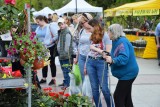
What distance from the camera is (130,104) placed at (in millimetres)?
6000

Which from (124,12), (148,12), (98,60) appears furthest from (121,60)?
(124,12)

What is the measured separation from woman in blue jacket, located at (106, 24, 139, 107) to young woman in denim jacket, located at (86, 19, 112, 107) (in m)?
0.54

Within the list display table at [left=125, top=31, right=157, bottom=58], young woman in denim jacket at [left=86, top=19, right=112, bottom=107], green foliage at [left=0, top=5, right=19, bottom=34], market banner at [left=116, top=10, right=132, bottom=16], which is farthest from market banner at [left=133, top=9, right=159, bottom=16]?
green foliage at [left=0, top=5, right=19, bottom=34]

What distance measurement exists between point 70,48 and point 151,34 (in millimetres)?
8033

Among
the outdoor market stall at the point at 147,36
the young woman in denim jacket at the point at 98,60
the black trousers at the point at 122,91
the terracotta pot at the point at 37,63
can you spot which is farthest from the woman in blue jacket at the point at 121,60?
the outdoor market stall at the point at 147,36

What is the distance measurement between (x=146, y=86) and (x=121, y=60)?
4.24 m

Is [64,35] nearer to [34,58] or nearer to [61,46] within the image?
[61,46]

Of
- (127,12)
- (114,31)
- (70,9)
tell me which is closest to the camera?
(114,31)

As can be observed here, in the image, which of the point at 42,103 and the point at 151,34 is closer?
the point at 42,103

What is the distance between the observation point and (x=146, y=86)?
939 cm

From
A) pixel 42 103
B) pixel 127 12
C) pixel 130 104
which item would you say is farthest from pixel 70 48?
pixel 127 12

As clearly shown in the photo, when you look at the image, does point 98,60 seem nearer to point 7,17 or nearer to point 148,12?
point 7,17

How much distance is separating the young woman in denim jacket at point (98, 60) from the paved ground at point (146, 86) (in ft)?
3.52

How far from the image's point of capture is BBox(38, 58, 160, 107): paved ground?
7.76 metres
